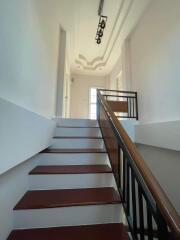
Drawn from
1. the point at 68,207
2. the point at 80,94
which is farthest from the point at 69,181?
the point at 80,94

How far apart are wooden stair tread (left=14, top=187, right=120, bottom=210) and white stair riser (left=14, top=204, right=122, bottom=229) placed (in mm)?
37

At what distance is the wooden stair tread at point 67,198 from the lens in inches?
51.4

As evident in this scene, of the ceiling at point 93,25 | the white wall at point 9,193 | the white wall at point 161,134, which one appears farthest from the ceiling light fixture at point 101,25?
the white wall at point 9,193

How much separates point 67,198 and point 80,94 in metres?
6.29

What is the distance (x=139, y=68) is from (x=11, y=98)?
3734 millimetres

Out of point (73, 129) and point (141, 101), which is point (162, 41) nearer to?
point (141, 101)

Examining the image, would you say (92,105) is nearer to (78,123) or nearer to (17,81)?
(78,123)

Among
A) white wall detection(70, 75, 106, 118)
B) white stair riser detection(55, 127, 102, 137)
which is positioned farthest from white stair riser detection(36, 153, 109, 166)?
white wall detection(70, 75, 106, 118)

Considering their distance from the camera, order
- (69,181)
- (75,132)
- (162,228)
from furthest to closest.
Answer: (75,132)
(69,181)
(162,228)

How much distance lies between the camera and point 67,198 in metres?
1.42

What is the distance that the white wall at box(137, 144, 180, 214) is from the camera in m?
2.30

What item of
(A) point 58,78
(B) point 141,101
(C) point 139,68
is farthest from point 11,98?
(C) point 139,68

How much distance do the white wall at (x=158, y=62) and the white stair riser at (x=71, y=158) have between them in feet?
5.14

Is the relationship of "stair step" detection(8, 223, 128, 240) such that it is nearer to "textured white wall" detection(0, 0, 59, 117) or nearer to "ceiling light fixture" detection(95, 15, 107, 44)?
"textured white wall" detection(0, 0, 59, 117)
